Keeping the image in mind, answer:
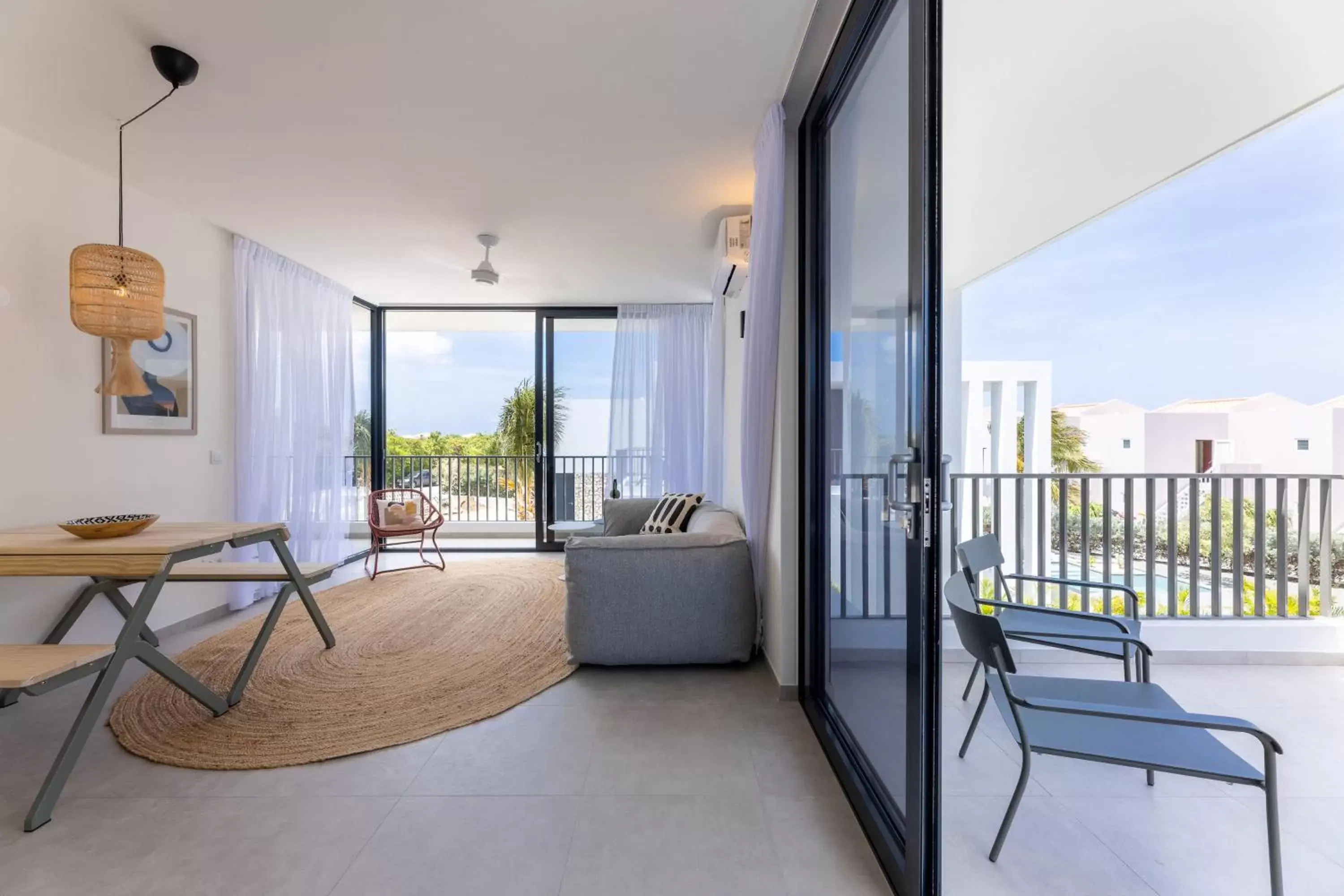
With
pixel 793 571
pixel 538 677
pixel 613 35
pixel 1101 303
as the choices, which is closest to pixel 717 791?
pixel 793 571

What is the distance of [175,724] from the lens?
2.25 meters

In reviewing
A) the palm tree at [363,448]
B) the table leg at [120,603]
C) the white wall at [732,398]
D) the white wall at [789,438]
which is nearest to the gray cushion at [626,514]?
the white wall at [732,398]

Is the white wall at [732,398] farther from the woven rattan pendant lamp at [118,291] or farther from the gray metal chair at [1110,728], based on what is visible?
the woven rattan pendant lamp at [118,291]

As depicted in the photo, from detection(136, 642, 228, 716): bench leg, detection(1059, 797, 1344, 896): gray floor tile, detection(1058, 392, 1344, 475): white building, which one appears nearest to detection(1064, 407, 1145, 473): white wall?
detection(1058, 392, 1344, 475): white building

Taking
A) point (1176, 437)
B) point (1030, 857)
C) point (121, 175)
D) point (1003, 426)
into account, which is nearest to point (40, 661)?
point (121, 175)

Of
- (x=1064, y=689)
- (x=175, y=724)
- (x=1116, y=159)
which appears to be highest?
(x=1116, y=159)

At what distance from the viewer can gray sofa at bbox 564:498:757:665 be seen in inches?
108

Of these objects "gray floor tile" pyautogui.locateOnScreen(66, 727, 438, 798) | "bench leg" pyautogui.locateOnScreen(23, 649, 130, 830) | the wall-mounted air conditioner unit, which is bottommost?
"gray floor tile" pyautogui.locateOnScreen(66, 727, 438, 798)

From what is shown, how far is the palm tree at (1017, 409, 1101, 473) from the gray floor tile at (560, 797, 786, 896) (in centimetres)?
432

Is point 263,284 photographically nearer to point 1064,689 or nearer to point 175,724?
point 175,724

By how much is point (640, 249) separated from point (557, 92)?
1.92 meters

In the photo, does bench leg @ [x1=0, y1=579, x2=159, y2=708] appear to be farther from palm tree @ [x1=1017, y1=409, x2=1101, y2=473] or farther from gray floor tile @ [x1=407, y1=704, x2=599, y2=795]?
palm tree @ [x1=1017, y1=409, x2=1101, y2=473]

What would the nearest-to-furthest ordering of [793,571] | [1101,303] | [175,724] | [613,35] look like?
[613,35] → [175,724] → [793,571] → [1101,303]

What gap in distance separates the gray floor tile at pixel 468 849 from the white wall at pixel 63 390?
2365 mm
